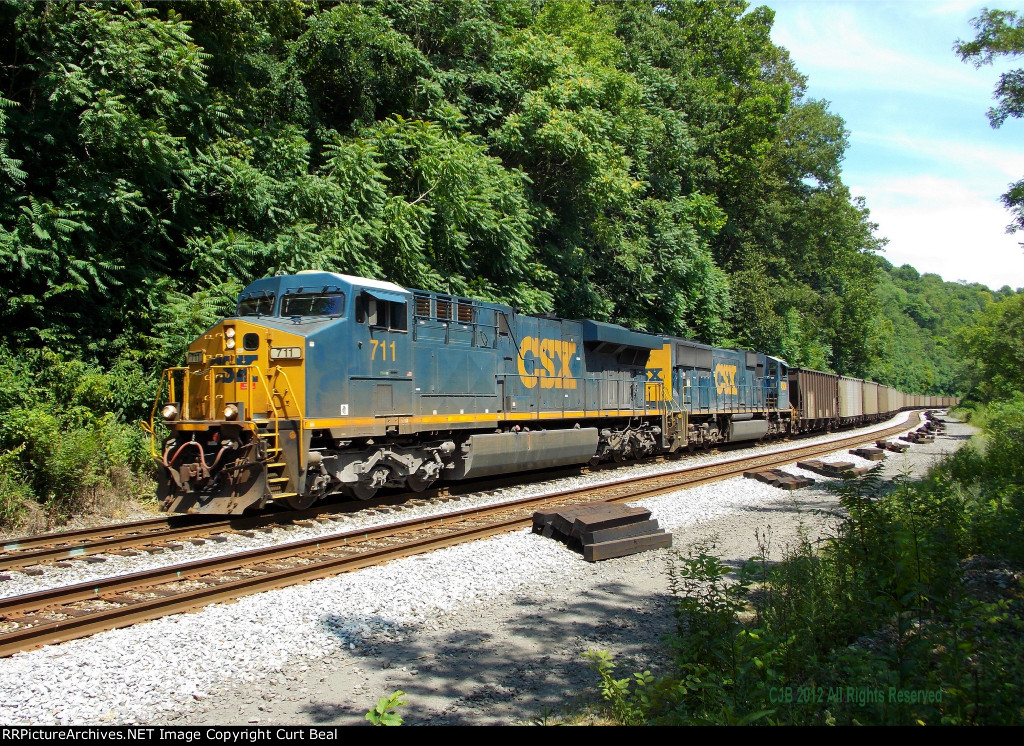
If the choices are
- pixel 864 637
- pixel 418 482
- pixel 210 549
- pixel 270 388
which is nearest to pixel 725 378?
pixel 418 482

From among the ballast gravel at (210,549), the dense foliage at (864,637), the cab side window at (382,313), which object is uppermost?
the cab side window at (382,313)

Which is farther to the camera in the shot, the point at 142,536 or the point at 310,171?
the point at 310,171

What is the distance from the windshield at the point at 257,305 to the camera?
35.8 feet

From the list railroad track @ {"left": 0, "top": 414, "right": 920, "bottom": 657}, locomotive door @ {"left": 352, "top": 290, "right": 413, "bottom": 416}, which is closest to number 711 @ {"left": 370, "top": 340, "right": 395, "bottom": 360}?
locomotive door @ {"left": 352, "top": 290, "right": 413, "bottom": 416}

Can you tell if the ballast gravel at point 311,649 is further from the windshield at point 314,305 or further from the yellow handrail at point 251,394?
the windshield at point 314,305

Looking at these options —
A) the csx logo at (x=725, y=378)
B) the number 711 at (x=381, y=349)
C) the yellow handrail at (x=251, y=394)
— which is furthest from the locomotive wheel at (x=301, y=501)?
the csx logo at (x=725, y=378)

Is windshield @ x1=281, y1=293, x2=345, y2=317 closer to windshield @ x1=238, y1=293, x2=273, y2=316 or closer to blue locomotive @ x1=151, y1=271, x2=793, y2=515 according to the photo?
blue locomotive @ x1=151, y1=271, x2=793, y2=515

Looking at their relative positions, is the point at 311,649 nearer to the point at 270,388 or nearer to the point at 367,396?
the point at 270,388

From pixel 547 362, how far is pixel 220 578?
31.7ft

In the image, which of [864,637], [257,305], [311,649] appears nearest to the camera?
[864,637]

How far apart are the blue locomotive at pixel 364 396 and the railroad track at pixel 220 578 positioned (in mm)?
1417

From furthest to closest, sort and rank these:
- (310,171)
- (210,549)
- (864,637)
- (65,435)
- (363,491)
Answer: (310,171) < (363,491) < (65,435) < (210,549) < (864,637)

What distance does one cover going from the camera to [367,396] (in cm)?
1068
